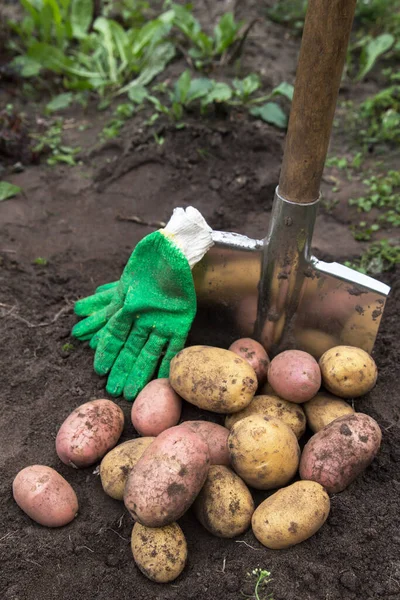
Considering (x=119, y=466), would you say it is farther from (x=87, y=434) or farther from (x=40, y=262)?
(x=40, y=262)

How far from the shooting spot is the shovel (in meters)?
1.91

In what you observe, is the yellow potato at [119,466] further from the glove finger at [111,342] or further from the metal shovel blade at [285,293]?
the metal shovel blade at [285,293]

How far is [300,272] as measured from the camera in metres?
2.28

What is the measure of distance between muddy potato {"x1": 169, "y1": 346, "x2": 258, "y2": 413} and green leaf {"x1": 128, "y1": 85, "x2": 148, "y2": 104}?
8.38 feet

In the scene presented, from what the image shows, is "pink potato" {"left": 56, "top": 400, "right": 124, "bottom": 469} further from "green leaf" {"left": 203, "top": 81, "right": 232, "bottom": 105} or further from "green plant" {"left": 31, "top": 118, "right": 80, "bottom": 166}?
"green leaf" {"left": 203, "top": 81, "right": 232, "bottom": 105}

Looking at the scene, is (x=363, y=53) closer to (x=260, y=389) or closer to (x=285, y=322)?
(x=285, y=322)

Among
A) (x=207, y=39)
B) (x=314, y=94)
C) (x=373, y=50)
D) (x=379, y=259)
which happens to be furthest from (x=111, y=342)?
(x=373, y=50)

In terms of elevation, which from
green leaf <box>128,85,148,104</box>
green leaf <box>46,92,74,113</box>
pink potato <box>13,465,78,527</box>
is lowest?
pink potato <box>13,465,78,527</box>

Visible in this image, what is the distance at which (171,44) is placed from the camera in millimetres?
4438

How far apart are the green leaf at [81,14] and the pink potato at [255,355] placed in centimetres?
358

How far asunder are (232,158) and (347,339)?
68.6 inches

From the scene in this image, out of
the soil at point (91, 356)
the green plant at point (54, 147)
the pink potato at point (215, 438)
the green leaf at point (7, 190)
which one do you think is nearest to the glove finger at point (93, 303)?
the soil at point (91, 356)

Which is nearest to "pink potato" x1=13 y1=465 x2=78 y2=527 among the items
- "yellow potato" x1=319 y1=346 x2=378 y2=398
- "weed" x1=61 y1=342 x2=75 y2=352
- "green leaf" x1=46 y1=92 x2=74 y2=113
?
"weed" x1=61 y1=342 x2=75 y2=352

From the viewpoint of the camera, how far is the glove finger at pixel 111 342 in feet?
7.77
